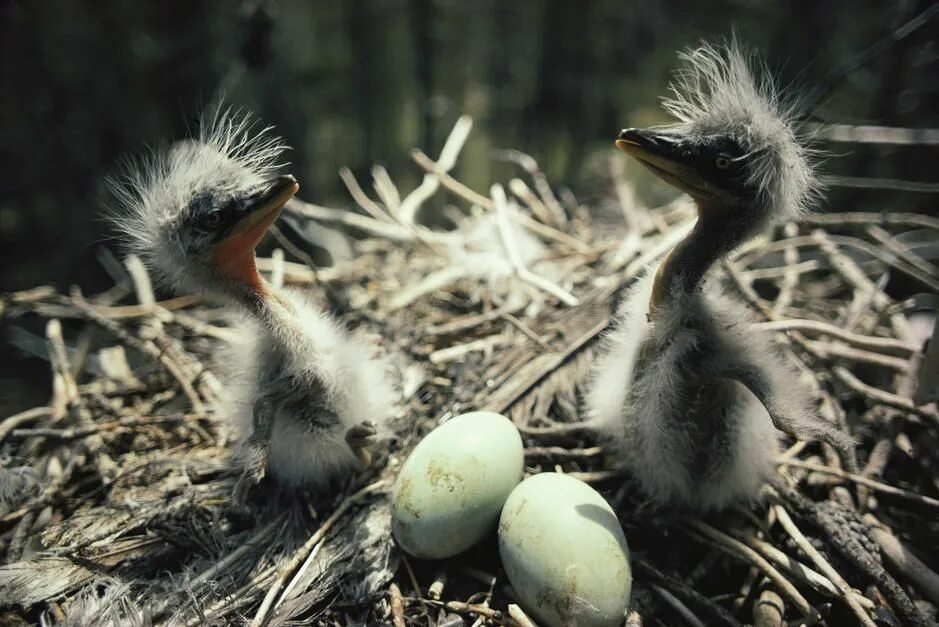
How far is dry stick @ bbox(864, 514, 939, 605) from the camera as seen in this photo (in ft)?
3.21

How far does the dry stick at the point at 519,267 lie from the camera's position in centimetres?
152

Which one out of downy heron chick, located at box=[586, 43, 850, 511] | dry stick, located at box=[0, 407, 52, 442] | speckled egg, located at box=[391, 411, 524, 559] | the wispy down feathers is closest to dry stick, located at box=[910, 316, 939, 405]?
downy heron chick, located at box=[586, 43, 850, 511]

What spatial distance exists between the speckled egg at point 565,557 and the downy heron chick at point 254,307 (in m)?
0.34

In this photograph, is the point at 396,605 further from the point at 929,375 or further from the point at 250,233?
the point at 929,375

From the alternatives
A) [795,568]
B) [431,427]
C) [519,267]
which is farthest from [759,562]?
[519,267]

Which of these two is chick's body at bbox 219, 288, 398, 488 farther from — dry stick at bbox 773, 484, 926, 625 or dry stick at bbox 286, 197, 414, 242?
dry stick at bbox 773, 484, 926, 625

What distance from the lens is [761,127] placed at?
0.96m

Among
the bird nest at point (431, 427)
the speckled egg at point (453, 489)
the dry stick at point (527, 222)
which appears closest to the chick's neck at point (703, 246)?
the bird nest at point (431, 427)

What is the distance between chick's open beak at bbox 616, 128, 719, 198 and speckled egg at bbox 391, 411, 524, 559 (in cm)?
50

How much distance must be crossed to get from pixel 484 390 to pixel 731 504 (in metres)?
0.51

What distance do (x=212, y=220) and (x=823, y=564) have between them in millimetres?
1136

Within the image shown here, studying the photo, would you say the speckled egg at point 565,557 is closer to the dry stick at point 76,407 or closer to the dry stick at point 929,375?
the dry stick at point 929,375

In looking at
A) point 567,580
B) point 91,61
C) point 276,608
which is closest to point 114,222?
point 276,608

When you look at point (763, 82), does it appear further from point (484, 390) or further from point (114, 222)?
point (114, 222)
